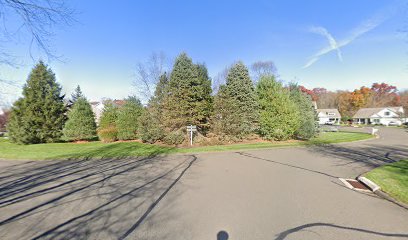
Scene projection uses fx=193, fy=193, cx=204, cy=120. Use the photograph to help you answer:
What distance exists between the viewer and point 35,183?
6.99 metres

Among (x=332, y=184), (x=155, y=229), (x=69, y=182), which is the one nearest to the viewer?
(x=155, y=229)

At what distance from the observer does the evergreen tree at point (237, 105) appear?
1809 centimetres

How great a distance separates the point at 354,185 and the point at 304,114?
53.8ft

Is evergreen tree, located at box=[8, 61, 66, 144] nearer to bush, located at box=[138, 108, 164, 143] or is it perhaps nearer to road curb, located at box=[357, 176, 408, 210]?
bush, located at box=[138, 108, 164, 143]

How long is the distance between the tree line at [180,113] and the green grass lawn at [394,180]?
1119 cm

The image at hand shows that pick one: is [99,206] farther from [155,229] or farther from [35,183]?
[35,183]

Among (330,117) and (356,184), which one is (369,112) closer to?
(330,117)

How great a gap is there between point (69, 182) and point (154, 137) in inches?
454

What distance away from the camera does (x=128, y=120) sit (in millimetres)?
21891

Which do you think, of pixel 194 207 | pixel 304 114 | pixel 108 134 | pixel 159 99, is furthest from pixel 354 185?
pixel 108 134

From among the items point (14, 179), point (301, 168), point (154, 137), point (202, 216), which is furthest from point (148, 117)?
point (202, 216)

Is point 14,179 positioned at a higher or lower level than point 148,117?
lower

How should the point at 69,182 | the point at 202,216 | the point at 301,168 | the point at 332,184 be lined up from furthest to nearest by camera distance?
the point at 301,168
the point at 69,182
the point at 332,184
the point at 202,216

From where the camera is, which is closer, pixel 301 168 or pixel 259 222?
pixel 259 222
